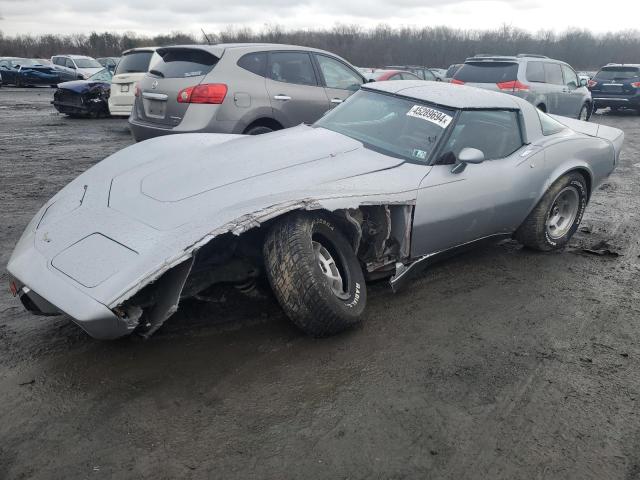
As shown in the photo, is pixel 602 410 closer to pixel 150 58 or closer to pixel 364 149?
pixel 364 149

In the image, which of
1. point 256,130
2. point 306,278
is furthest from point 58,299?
point 256,130

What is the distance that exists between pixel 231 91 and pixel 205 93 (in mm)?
303

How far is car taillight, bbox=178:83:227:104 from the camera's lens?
6.35m

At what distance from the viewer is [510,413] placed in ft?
9.32

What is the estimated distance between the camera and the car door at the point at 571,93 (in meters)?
12.3

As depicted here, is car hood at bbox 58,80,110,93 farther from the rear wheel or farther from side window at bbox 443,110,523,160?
side window at bbox 443,110,523,160

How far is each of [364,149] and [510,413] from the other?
2192 mm

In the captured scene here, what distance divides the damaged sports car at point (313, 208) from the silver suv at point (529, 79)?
6.32 meters

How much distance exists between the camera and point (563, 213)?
5.32m

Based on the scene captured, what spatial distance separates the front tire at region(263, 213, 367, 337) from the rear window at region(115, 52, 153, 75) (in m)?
9.87

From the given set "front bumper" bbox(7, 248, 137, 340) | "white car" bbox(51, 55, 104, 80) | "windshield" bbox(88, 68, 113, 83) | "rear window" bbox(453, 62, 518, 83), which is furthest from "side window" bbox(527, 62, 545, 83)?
"white car" bbox(51, 55, 104, 80)

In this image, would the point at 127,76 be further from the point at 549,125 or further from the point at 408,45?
the point at 408,45

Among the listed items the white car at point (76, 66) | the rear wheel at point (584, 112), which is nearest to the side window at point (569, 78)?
the rear wheel at point (584, 112)

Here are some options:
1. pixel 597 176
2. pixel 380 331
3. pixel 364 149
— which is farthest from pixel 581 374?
pixel 597 176
